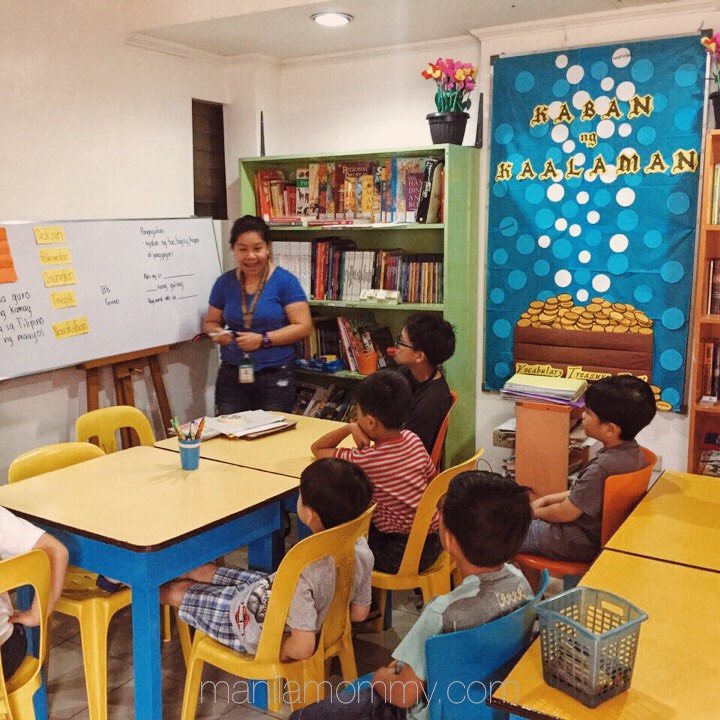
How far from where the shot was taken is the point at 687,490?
2.55 m

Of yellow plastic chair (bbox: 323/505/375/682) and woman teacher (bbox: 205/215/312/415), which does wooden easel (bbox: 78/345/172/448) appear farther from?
yellow plastic chair (bbox: 323/505/375/682)

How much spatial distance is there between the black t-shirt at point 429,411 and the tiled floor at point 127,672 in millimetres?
718

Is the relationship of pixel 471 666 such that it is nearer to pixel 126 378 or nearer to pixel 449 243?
pixel 449 243

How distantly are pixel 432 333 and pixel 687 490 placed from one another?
111 cm

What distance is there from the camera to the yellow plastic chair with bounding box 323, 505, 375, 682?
220cm

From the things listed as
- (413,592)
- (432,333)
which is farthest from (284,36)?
(413,592)

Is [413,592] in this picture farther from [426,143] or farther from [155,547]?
[426,143]

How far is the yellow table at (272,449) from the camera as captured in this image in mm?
2730

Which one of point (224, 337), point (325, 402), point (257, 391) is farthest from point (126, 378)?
point (325, 402)

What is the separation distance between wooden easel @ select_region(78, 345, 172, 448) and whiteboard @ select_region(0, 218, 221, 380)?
2.1 inches

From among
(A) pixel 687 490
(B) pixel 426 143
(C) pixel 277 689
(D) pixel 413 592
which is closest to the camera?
(C) pixel 277 689

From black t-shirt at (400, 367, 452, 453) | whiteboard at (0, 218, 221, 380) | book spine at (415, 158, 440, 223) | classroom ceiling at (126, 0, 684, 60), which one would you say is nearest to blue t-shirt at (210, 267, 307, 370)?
whiteboard at (0, 218, 221, 380)

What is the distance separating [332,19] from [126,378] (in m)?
2.09

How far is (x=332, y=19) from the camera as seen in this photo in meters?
3.83
